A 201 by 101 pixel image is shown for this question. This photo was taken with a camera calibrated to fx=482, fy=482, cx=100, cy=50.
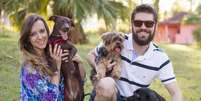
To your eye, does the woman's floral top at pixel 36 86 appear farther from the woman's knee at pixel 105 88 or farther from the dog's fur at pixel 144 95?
the dog's fur at pixel 144 95

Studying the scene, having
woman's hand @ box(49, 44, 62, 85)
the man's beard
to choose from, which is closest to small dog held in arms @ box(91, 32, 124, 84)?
the man's beard

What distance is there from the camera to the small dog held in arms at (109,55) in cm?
516

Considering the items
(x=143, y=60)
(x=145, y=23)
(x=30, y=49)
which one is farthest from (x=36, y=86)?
(x=145, y=23)

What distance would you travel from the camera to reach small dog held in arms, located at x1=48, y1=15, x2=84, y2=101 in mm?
4785

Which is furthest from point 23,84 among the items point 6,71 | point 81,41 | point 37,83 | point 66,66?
point 81,41

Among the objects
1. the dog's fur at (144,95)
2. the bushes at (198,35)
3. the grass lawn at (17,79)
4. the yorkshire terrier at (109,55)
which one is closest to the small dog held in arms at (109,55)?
the yorkshire terrier at (109,55)

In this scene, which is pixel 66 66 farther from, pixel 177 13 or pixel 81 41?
pixel 177 13

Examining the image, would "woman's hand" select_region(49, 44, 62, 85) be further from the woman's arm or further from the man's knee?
the man's knee

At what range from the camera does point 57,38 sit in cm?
481

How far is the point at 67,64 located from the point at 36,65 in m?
0.40

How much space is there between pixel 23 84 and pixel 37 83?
15 cm

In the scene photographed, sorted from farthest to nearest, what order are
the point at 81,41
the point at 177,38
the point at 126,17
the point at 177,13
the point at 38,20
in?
the point at 177,13 < the point at 177,38 < the point at 81,41 < the point at 126,17 < the point at 38,20

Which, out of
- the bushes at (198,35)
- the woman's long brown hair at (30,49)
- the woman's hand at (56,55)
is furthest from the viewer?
the bushes at (198,35)

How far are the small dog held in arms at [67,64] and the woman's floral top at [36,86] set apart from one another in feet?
0.60
